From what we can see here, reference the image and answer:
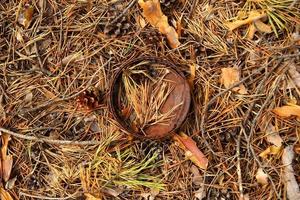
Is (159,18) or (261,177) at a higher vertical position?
(159,18)

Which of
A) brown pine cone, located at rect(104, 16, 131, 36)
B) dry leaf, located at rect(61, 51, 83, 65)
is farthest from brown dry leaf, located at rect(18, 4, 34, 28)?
brown pine cone, located at rect(104, 16, 131, 36)

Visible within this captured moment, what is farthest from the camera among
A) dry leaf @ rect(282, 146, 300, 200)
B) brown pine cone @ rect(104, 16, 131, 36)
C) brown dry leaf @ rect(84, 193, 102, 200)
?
brown pine cone @ rect(104, 16, 131, 36)

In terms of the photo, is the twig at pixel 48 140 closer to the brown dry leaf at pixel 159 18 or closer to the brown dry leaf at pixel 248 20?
the brown dry leaf at pixel 159 18

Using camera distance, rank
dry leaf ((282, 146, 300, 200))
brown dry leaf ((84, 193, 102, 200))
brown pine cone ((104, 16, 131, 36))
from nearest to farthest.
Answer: dry leaf ((282, 146, 300, 200))
brown dry leaf ((84, 193, 102, 200))
brown pine cone ((104, 16, 131, 36))

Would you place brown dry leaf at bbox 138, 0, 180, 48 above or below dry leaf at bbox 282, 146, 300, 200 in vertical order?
above

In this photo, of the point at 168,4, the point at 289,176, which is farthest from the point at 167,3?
the point at 289,176

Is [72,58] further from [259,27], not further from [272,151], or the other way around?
[272,151]

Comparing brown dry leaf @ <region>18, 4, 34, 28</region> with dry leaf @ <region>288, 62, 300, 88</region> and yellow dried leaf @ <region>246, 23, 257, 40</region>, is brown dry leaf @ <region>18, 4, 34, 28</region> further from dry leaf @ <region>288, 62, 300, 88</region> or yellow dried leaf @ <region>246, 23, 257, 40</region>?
dry leaf @ <region>288, 62, 300, 88</region>
